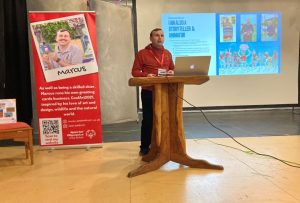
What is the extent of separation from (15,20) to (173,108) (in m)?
3.40

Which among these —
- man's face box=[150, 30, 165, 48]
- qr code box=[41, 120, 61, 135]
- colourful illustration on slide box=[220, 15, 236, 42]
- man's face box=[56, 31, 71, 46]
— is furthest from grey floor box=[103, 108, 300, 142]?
man's face box=[150, 30, 165, 48]

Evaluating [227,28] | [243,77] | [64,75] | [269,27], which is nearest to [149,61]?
[64,75]

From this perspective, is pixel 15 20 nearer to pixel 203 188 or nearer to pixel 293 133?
pixel 203 188

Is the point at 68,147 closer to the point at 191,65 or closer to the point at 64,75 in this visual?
the point at 64,75

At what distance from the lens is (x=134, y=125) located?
20.2 ft

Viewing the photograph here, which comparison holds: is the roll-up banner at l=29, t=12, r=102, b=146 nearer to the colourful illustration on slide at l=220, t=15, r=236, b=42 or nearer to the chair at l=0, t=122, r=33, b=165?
the chair at l=0, t=122, r=33, b=165

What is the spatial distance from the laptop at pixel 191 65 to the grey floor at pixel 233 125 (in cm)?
194

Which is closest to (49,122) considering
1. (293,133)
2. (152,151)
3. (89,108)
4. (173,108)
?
(89,108)

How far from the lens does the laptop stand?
3162mm

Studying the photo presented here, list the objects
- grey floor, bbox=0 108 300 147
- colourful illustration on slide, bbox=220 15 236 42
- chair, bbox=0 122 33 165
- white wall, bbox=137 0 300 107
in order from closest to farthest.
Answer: chair, bbox=0 122 33 165, grey floor, bbox=0 108 300 147, white wall, bbox=137 0 300 107, colourful illustration on slide, bbox=220 15 236 42

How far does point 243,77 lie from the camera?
302 inches

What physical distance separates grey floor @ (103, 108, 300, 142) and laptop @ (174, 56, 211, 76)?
6.37ft

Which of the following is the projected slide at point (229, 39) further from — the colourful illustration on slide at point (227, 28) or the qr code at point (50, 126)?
the qr code at point (50, 126)

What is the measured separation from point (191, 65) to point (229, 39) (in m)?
4.63
